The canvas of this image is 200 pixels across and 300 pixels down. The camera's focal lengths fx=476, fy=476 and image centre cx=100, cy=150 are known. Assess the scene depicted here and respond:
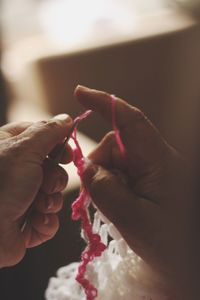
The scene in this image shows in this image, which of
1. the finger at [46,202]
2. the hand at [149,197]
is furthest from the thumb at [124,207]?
the finger at [46,202]

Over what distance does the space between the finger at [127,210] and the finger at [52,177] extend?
0.07 meters

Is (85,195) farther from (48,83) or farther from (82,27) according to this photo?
(82,27)

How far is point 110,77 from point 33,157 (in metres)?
0.79

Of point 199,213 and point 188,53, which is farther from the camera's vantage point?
point 188,53

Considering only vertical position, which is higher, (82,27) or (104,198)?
(82,27)

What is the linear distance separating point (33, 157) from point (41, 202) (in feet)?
0.34

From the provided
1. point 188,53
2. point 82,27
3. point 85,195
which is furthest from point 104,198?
point 82,27

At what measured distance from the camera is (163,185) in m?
0.70

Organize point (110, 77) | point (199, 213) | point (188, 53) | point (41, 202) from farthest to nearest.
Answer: point (110, 77) < point (188, 53) < point (41, 202) < point (199, 213)

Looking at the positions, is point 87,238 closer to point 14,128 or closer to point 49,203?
point 49,203

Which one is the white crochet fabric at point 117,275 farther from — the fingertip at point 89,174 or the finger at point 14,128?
the finger at point 14,128

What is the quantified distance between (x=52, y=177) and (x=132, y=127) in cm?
15

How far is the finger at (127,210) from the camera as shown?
673mm

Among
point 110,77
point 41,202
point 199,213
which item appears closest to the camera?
point 199,213
